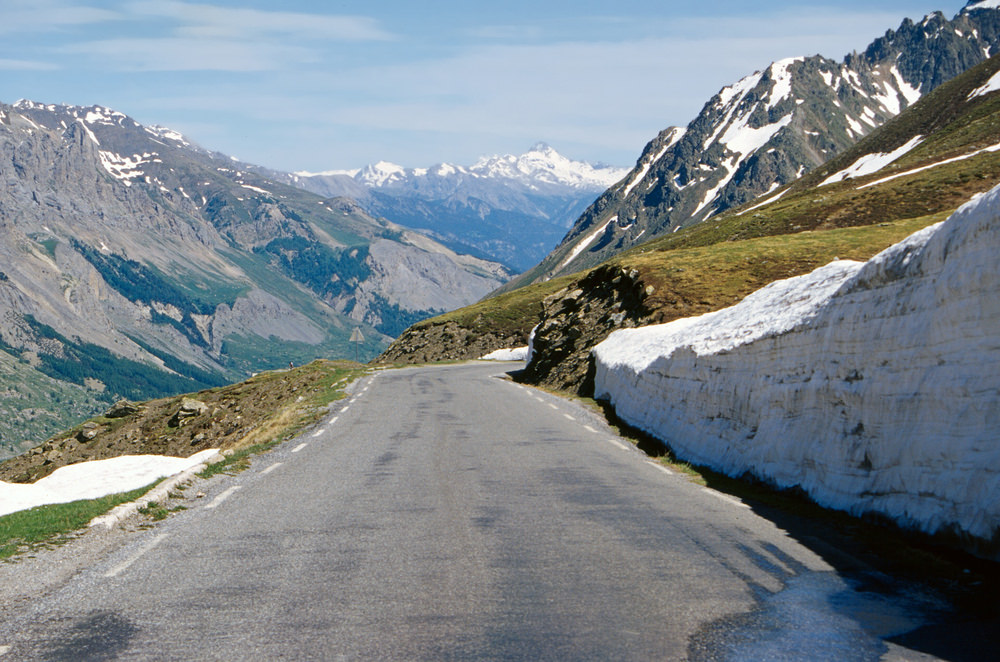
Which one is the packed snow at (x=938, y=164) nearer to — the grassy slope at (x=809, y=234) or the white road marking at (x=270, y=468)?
Result: the grassy slope at (x=809, y=234)

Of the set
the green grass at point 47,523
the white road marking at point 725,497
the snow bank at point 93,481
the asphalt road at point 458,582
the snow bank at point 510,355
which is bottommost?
the snow bank at point 93,481

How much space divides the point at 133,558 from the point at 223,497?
3895 millimetres

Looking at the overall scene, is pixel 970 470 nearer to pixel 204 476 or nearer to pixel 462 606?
pixel 462 606

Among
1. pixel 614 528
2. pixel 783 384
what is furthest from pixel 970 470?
pixel 783 384

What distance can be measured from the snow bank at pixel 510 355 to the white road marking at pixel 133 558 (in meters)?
56.0

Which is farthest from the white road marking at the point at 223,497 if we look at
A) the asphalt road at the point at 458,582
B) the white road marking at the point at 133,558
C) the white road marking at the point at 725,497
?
the white road marking at the point at 725,497

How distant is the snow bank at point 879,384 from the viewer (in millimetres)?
9266

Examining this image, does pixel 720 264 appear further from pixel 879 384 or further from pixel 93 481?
pixel 879 384

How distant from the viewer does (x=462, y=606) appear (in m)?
7.35

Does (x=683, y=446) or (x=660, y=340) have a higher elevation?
(x=660, y=340)

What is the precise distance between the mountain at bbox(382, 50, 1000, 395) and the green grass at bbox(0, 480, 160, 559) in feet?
75.4

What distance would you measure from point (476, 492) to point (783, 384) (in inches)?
218

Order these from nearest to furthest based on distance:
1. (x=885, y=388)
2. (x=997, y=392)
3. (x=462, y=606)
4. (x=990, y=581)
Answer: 1. (x=462, y=606)
2. (x=990, y=581)
3. (x=997, y=392)
4. (x=885, y=388)

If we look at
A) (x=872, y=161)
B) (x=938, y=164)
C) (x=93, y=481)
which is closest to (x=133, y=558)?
(x=93, y=481)
